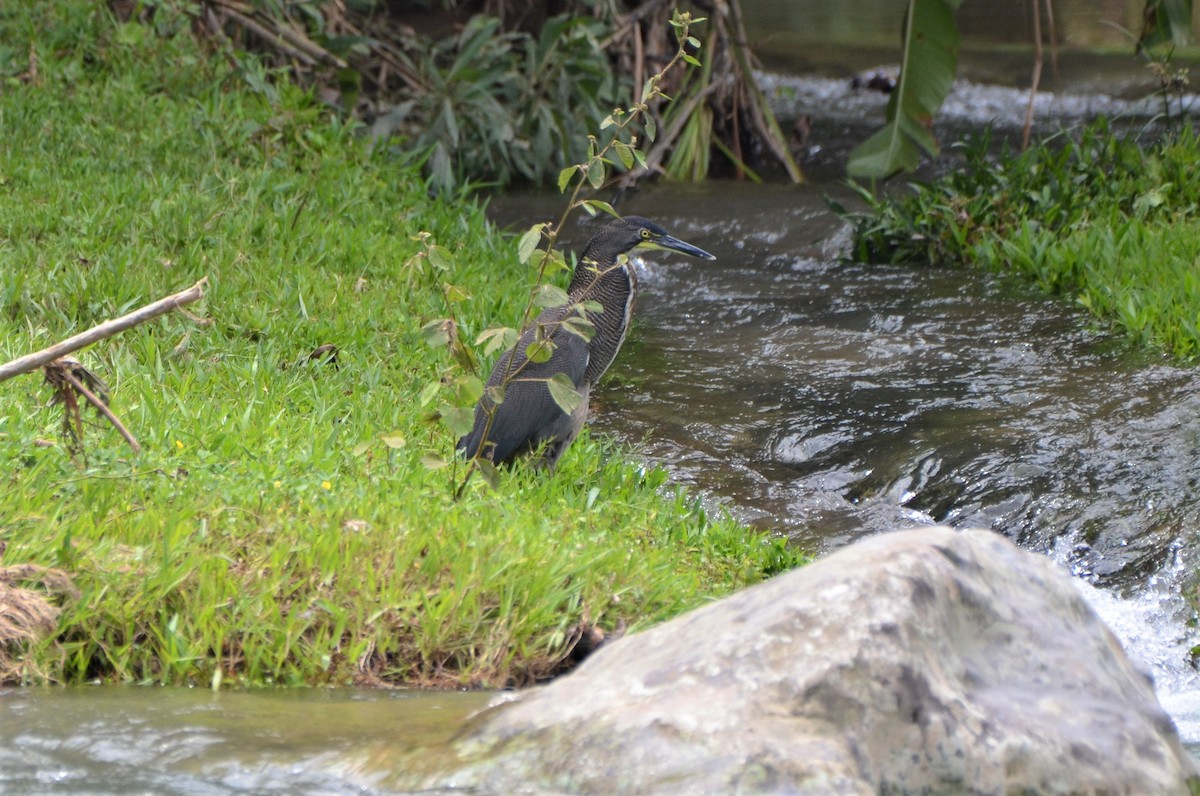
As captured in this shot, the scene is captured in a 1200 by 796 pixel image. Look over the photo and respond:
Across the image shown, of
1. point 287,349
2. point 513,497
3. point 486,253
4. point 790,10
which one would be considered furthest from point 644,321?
point 790,10

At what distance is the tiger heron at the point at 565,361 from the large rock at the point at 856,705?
5.24 feet

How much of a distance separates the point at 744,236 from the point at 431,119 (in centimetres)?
218

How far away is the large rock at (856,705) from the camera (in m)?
2.44

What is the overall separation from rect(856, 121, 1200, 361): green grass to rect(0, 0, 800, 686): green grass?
257 centimetres

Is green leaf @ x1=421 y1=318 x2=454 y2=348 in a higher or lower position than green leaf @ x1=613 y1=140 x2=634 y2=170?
lower

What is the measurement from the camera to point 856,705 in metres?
2.48

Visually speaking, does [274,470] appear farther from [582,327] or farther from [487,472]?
[582,327]

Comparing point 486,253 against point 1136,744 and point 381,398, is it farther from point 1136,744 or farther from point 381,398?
point 1136,744

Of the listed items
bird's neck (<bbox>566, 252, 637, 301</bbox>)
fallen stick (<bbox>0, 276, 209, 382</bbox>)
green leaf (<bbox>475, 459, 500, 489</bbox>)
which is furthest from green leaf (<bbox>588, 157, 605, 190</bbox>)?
bird's neck (<bbox>566, 252, 637, 301</bbox>)

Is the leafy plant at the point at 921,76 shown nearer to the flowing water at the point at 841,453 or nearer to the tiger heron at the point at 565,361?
the flowing water at the point at 841,453

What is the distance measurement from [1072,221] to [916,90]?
46.1 inches

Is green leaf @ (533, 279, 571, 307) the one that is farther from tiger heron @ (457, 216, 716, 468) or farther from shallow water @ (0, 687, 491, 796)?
shallow water @ (0, 687, 491, 796)

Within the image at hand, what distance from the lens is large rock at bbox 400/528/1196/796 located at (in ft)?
8.01

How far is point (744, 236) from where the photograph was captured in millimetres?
9164
